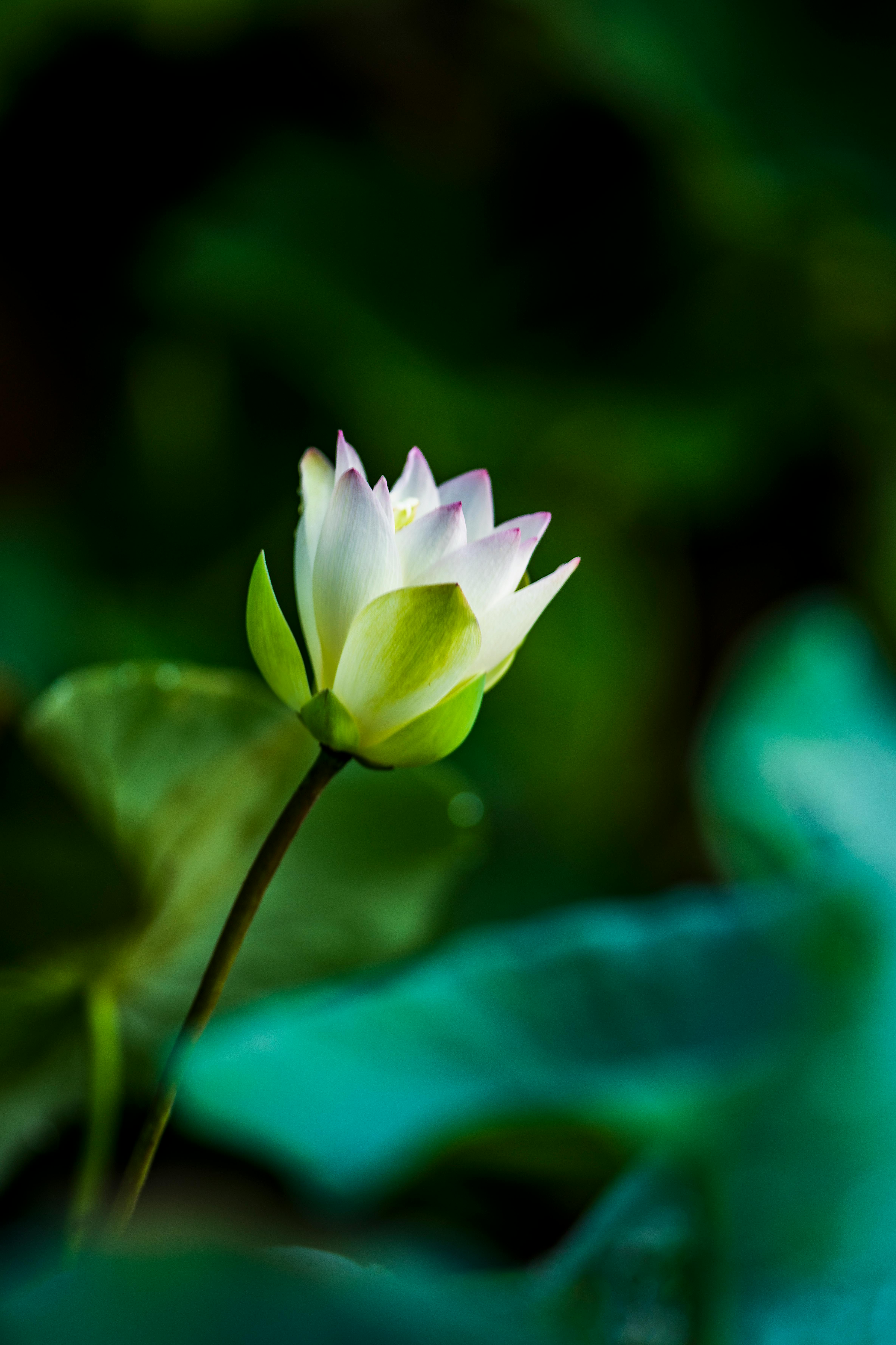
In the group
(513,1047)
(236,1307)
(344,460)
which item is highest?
(344,460)

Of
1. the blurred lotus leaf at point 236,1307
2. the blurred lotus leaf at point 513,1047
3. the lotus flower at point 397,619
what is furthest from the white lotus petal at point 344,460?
the blurred lotus leaf at point 513,1047

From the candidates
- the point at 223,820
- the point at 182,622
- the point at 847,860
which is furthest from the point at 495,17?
the point at 223,820

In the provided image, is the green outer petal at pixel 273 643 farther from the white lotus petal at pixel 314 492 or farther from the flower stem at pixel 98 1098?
the flower stem at pixel 98 1098

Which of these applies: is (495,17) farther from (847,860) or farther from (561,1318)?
(561,1318)

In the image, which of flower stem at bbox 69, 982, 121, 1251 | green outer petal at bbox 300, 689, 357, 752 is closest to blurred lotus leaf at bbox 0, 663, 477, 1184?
flower stem at bbox 69, 982, 121, 1251

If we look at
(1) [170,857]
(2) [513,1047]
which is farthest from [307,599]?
(2) [513,1047]

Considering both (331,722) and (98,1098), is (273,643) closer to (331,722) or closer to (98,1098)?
(331,722)

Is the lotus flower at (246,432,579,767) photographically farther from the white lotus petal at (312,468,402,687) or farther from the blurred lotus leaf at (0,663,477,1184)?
the blurred lotus leaf at (0,663,477,1184)

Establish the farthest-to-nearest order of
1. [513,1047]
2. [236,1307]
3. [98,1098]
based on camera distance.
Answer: [513,1047], [98,1098], [236,1307]
